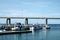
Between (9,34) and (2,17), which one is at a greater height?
(2,17)

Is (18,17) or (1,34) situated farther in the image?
(18,17)

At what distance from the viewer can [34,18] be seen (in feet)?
429

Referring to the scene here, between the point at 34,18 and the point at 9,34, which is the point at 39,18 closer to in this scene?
the point at 34,18

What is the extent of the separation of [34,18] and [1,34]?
72457mm

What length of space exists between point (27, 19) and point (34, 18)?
9.20 meters

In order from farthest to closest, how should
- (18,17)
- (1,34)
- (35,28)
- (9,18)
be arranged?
(18,17)
(9,18)
(35,28)
(1,34)

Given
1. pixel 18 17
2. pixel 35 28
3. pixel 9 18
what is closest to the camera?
pixel 35 28

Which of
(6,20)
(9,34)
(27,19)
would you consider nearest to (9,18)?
(6,20)

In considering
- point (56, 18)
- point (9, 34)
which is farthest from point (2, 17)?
point (9, 34)

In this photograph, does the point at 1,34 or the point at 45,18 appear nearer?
the point at 1,34

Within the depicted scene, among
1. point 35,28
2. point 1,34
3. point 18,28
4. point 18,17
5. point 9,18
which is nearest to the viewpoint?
point 1,34

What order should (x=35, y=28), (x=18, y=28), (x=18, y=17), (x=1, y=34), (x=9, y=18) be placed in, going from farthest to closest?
1. (x=18, y=17)
2. (x=9, y=18)
3. (x=35, y=28)
4. (x=18, y=28)
5. (x=1, y=34)

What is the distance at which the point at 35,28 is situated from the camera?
97.0m

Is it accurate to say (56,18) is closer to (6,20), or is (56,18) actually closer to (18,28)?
(6,20)
